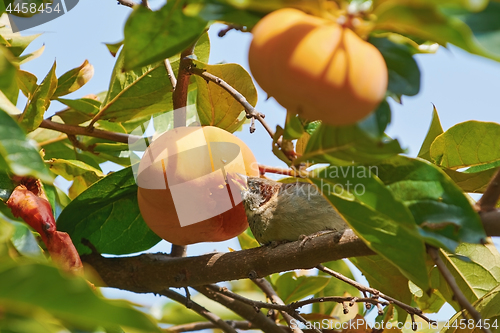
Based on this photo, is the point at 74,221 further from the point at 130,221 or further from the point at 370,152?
the point at 370,152

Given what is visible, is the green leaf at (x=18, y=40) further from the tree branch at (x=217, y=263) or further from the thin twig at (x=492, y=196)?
the thin twig at (x=492, y=196)

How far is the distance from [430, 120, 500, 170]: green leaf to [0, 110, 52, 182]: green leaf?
1.06 metres

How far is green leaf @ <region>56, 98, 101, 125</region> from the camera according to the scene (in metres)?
1.73

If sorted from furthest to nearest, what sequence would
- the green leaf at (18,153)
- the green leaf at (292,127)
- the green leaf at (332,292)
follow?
the green leaf at (332,292) < the green leaf at (292,127) < the green leaf at (18,153)

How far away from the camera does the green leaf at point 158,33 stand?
0.74 m

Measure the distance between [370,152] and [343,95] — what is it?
167 mm

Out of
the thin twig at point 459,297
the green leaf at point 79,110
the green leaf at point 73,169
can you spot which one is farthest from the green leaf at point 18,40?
the thin twig at point 459,297

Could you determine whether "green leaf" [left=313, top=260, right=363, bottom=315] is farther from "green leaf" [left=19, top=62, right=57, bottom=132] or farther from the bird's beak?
"green leaf" [left=19, top=62, right=57, bottom=132]

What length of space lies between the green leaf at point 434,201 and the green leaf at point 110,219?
2.95ft

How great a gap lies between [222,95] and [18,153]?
0.87 m

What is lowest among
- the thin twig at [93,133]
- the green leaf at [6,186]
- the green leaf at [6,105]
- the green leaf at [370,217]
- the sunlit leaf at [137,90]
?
the thin twig at [93,133]

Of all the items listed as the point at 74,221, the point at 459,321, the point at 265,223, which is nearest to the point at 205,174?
the point at 265,223

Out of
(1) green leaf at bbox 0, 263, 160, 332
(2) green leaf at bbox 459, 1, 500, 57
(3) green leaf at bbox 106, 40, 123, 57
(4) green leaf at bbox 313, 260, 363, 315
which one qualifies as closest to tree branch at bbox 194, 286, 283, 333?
(4) green leaf at bbox 313, 260, 363, 315

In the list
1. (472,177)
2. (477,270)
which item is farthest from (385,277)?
(472,177)
